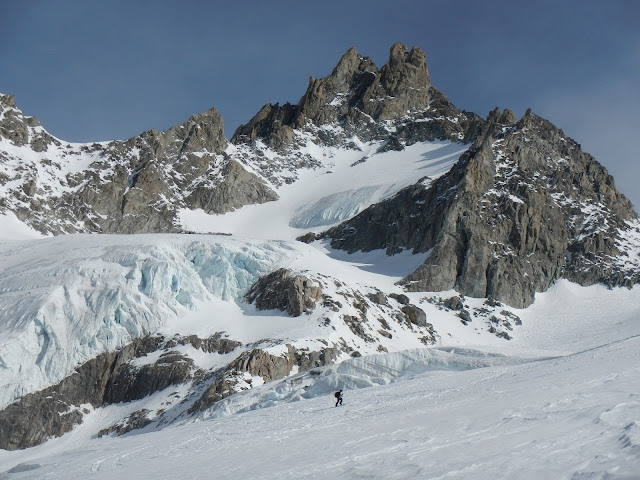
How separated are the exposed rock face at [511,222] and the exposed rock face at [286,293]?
24.0m

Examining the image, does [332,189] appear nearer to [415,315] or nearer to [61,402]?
[415,315]

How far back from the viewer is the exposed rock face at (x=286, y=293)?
3024 inches

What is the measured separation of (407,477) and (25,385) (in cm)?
6321

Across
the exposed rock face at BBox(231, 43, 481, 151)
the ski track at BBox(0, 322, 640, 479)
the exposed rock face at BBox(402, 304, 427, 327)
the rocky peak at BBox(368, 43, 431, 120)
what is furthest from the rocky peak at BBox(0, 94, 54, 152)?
the ski track at BBox(0, 322, 640, 479)

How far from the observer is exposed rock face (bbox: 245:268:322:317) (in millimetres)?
76812

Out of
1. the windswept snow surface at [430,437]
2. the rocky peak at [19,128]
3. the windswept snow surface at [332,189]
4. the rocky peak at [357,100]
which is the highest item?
the rocky peak at [357,100]

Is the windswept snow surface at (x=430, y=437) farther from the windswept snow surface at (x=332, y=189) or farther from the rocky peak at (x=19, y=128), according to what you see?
the rocky peak at (x=19, y=128)

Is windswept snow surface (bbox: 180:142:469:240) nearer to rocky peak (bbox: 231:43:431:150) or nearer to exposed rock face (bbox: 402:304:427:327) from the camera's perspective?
rocky peak (bbox: 231:43:431:150)

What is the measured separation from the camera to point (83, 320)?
71.8 m

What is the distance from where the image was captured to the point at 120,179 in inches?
5458

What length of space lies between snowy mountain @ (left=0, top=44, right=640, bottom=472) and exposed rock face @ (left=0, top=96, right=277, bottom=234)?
43cm

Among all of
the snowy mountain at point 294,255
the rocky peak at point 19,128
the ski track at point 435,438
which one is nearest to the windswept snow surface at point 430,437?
the ski track at point 435,438

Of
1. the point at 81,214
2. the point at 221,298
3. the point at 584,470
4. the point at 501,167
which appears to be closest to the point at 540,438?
the point at 584,470

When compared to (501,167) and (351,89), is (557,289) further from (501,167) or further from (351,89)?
(351,89)
